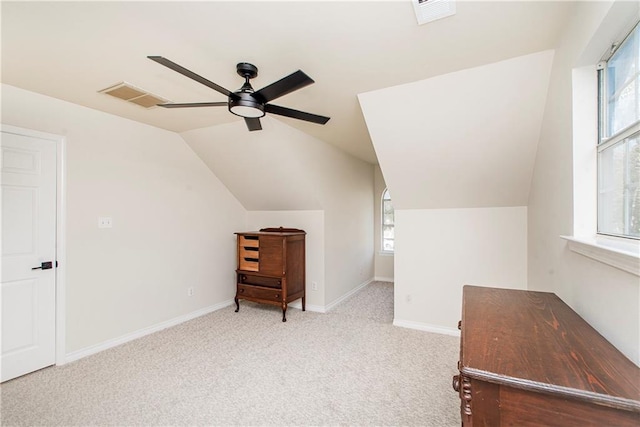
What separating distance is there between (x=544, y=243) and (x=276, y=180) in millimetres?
2907

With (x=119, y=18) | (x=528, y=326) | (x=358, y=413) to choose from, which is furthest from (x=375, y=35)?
(x=358, y=413)

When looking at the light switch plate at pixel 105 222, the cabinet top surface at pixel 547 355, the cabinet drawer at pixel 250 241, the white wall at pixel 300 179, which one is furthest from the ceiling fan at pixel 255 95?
the cabinet drawer at pixel 250 241

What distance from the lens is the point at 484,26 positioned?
160 cm

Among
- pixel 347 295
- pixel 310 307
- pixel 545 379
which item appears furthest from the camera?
pixel 347 295

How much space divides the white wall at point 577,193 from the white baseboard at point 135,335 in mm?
3767

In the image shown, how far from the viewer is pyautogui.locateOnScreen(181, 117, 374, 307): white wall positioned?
133 inches

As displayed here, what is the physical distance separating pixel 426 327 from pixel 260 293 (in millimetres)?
2096

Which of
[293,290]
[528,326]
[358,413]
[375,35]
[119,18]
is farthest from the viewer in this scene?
[293,290]

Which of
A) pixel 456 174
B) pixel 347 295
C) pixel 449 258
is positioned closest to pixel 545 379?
pixel 456 174

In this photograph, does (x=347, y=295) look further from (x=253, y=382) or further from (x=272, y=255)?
(x=253, y=382)

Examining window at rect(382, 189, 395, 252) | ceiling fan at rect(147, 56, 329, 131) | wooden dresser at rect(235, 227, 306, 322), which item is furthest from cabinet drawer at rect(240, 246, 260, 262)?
window at rect(382, 189, 395, 252)

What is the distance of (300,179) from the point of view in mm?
3748

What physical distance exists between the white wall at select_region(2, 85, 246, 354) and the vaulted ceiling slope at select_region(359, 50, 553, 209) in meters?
2.45

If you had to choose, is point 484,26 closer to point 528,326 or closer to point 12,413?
point 528,326
